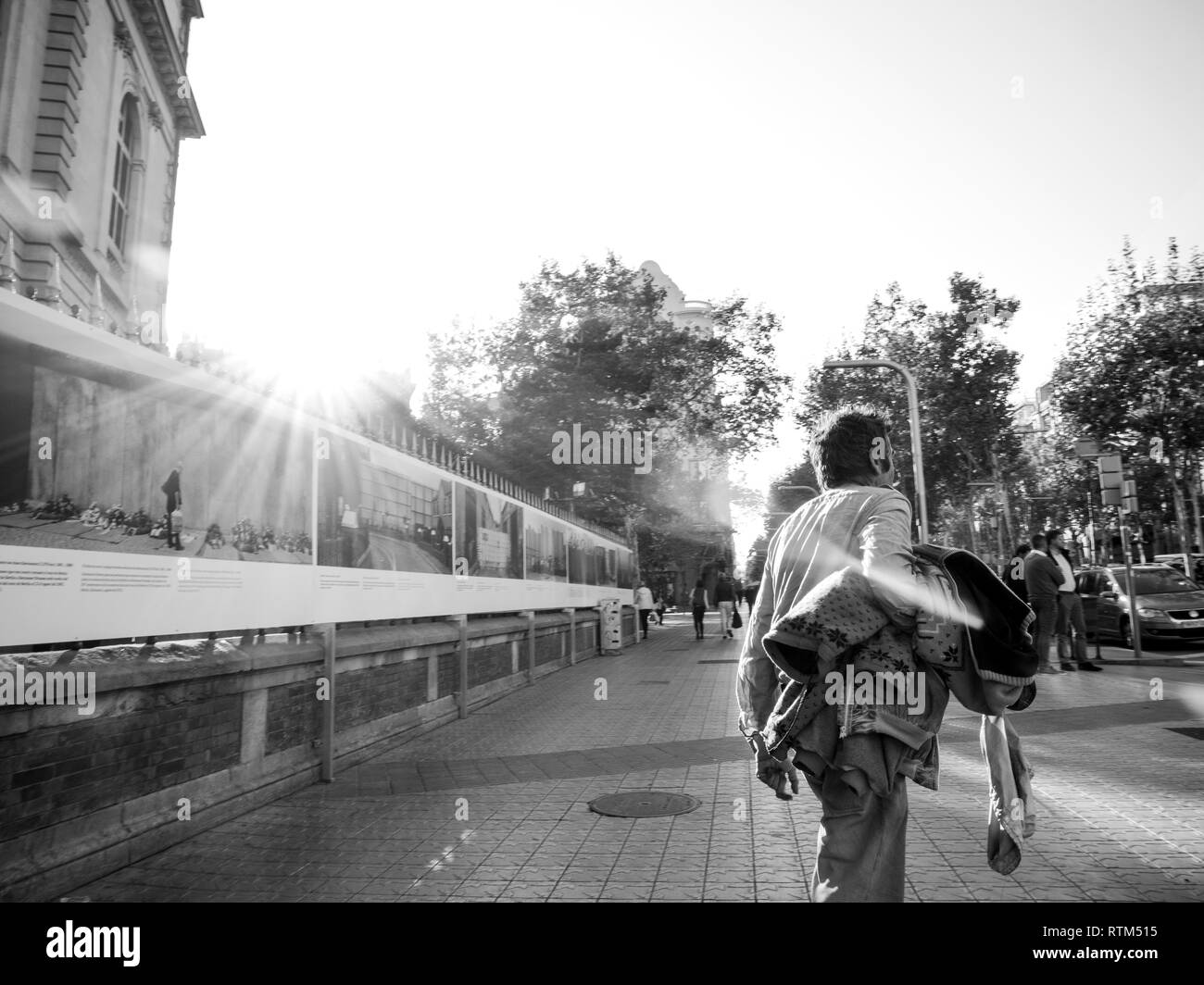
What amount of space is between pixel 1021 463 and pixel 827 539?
44.5 metres

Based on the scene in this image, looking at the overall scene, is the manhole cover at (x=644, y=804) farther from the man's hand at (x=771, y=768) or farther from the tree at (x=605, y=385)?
the tree at (x=605, y=385)

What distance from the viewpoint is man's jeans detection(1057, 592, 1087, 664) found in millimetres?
12406

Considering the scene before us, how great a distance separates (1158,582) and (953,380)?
19.6 meters

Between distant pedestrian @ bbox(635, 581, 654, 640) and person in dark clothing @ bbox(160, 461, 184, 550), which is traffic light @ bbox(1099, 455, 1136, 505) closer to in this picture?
person in dark clothing @ bbox(160, 461, 184, 550)

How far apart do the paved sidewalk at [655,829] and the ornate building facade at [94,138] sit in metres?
7.47

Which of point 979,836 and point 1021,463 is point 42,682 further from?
point 1021,463

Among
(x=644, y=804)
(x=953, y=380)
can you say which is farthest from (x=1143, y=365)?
(x=644, y=804)

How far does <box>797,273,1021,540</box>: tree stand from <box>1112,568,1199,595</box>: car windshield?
58.0 ft

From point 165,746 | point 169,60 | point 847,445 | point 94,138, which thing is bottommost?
point 165,746

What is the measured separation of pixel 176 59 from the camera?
27.0m

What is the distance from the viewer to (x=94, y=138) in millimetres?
20578

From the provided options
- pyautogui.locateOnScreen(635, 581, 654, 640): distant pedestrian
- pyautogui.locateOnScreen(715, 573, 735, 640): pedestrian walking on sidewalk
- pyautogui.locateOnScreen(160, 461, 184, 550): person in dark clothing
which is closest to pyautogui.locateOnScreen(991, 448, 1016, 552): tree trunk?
pyautogui.locateOnScreen(715, 573, 735, 640): pedestrian walking on sidewalk

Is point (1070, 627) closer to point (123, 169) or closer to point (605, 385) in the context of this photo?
point (605, 385)
